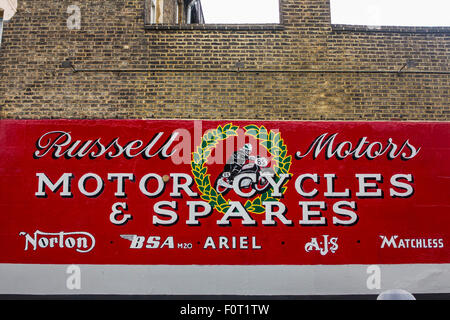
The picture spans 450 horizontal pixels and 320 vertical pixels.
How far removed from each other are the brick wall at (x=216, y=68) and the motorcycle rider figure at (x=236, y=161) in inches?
25.2

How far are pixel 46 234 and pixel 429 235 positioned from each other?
6627mm

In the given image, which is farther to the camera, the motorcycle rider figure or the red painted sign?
the motorcycle rider figure

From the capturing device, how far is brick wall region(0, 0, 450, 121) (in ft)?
24.1

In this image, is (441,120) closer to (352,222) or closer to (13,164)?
(352,222)

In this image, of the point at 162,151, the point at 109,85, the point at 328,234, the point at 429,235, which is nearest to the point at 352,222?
the point at 328,234

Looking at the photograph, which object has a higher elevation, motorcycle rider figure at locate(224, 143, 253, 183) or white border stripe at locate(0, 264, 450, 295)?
motorcycle rider figure at locate(224, 143, 253, 183)

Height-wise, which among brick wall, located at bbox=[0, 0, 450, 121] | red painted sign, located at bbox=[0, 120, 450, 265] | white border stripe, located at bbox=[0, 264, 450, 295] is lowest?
white border stripe, located at bbox=[0, 264, 450, 295]

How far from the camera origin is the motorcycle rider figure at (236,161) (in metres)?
7.06

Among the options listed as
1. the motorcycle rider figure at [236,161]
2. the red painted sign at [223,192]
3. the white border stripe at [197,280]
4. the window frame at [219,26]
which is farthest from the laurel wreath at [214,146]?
the window frame at [219,26]

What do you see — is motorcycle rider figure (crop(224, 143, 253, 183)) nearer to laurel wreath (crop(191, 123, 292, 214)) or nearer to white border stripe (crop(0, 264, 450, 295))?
laurel wreath (crop(191, 123, 292, 214))

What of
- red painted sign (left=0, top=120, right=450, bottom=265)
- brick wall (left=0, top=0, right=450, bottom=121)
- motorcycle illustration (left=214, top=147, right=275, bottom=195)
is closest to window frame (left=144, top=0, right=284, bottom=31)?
brick wall (left=0, top=0, right=450, bottom=121)

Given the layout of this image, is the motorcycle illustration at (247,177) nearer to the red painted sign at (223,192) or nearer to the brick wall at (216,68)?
the red painted sign at (223,192)

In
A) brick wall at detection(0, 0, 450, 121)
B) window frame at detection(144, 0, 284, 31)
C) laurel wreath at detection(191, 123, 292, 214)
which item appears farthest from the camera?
window frame at detection(144, 0, 284, 31)

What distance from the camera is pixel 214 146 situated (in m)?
7.12
